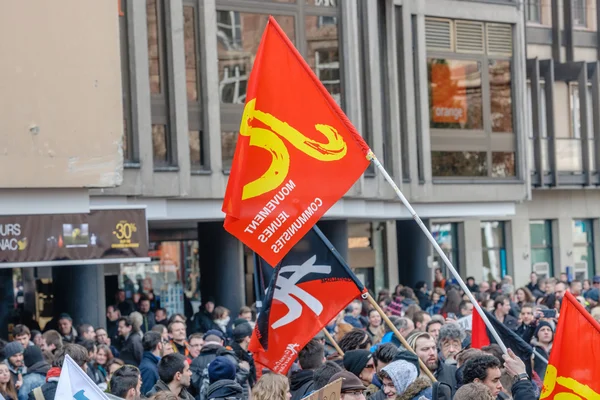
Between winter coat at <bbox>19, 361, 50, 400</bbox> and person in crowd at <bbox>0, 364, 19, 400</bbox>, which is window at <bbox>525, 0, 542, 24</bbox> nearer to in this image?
winter coat at <bbox>19, 361, 50, 400</bbox>

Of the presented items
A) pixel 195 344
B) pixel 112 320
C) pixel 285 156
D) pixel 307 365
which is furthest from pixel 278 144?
pixel 112 320

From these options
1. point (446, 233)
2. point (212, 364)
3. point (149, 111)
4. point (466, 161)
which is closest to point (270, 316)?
point (212, 364)

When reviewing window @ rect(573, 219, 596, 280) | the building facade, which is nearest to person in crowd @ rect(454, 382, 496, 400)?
the building facade

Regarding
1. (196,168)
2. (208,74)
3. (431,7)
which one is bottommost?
(196,168)

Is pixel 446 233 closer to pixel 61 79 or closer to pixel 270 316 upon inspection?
pixel 61 79

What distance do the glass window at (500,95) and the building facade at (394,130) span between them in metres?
0.05

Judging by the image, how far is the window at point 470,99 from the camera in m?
33.1

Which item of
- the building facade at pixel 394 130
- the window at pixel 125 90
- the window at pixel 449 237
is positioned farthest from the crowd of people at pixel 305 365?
the window at pixel 449 237

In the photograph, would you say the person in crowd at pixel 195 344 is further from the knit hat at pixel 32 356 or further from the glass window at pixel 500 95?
the glass window at pixel 500 95

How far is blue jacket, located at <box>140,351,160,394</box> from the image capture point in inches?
479

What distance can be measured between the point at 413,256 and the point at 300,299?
85.0 feet

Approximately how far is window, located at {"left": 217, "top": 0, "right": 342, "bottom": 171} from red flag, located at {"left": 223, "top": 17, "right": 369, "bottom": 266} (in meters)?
14.6

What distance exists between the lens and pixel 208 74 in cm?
2464

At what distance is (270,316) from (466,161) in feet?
76.7
